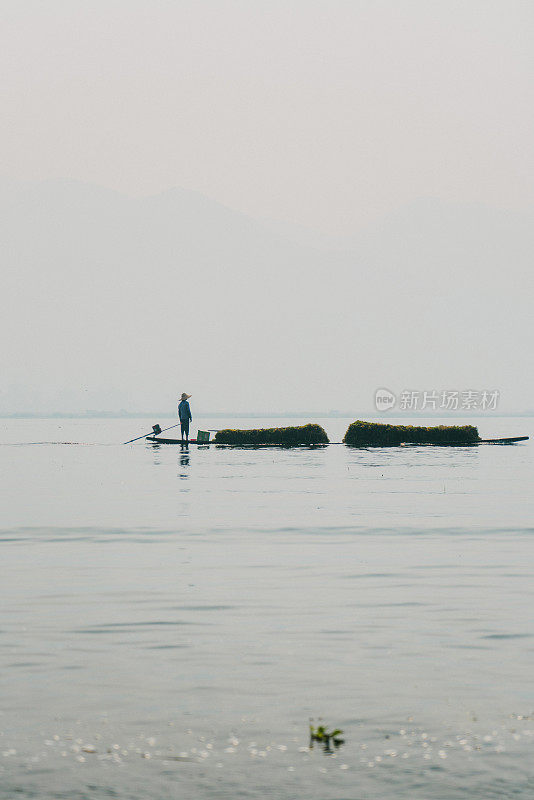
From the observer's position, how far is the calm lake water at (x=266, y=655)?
7102 mm

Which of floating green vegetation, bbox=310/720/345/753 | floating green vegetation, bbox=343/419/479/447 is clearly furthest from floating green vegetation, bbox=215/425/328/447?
floating green vegetation, bbox=310/720/345/753

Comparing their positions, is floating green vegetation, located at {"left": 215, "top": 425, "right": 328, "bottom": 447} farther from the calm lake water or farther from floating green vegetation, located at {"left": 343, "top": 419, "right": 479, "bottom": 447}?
the calm lake water

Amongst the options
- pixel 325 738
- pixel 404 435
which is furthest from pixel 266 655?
pixel 404 435

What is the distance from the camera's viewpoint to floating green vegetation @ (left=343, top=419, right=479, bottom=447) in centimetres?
6172

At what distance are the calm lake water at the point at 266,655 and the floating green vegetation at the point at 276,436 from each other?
36.7 m

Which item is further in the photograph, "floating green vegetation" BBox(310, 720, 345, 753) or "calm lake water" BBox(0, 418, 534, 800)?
"floating green vegetation" BBox(310, 720, 345, 753)

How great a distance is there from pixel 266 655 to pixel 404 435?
52.0 metres

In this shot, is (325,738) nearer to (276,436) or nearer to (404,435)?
(404,435)

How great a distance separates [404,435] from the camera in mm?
61812

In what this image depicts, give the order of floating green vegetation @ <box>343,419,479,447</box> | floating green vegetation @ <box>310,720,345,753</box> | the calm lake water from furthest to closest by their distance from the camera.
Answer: floating green vegetation @ <box>343,419,479,447</box> → floating green vegetation @ <box>310,720,345,753</box> → the calm lake water

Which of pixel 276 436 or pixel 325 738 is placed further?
pixel 276 436

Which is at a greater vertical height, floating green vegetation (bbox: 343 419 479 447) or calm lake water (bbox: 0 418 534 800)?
floating green vegetation (bbox: 343 419 479 447)

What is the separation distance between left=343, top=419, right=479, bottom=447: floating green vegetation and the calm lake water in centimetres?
3656

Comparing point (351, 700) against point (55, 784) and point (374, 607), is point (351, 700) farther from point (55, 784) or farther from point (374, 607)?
point (374, 607)
